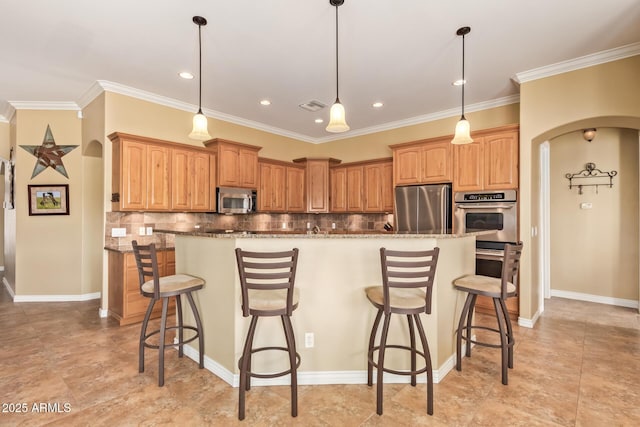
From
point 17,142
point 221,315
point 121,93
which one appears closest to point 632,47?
point 221,315

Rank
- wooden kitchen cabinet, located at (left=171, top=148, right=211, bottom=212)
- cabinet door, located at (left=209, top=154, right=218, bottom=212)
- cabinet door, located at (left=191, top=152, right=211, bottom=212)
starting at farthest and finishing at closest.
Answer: cabinet door, located at (left=209, top=154, right=218, bottom=212)
cabinet door, located at (left=191, top=152, right=211, bottom=212)
wooden kitchen cabinet, located at (left=171, top=148, right=211, bottom=212)

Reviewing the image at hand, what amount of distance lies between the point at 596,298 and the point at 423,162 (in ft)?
11.1

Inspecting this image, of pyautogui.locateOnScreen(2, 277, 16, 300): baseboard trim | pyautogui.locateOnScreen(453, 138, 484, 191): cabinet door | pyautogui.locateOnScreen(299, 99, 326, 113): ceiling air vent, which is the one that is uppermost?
pyautogui.locateOnScreen(299, 99, 326, 113): ceiling air vent

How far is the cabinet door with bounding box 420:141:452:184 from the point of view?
4.76 metres

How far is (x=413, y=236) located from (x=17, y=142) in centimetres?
603

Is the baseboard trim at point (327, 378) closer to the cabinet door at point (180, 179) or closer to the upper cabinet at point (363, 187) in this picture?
the cabinet door at point (180, 179)

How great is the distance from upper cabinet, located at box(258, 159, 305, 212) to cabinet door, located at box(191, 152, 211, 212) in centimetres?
105

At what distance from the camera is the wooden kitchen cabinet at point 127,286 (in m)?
3.89

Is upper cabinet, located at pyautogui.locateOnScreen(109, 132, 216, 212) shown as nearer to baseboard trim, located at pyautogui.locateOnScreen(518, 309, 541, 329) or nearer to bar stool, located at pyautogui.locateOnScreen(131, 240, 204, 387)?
bar stool, located at pyautogui.locateOnScreen(131, 240, 204, 387)

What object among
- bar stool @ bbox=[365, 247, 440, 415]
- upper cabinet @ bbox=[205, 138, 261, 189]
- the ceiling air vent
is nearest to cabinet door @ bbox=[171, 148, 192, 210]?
upper cabinet @ bbox=[205, 138, 261, 189]

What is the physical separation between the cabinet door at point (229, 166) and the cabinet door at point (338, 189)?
207cm

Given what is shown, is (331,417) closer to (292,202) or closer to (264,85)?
(264,85)

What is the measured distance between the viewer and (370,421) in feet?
6.90

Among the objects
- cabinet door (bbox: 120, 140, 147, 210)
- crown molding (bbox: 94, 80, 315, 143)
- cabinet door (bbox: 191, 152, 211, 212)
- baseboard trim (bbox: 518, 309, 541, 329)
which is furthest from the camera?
cabinet door (bbox: 191, 152, 211, 212)
